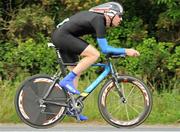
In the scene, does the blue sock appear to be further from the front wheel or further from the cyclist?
the front wheel

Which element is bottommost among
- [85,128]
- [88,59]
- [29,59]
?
[29,59]

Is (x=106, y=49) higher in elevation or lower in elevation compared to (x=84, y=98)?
higher

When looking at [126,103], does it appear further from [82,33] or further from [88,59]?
[82,33]

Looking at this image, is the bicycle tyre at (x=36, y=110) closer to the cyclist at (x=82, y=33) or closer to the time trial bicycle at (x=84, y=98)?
Answer: the time trial bicycle at (x=84, y=98)

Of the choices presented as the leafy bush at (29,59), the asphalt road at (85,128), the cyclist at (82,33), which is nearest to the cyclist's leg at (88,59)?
the cyclist at (82,33)

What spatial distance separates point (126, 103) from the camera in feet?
27.4

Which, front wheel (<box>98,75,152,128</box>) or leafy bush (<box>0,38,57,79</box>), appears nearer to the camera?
front wheel (<box>98,75,152,128</box>)

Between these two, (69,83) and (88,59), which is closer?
(88,59)

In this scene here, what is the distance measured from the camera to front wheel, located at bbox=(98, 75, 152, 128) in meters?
8.25

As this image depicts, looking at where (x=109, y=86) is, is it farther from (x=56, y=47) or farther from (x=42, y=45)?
(x=42, y=45)

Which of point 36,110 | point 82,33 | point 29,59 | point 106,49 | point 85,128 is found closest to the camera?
point 106,49

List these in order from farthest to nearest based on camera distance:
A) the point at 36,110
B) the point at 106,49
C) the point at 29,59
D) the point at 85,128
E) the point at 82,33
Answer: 1. the point at 29,59
2. the point at 85,128
3. the point at 36,110
4. the point at 82,33
5. the point at 106,49

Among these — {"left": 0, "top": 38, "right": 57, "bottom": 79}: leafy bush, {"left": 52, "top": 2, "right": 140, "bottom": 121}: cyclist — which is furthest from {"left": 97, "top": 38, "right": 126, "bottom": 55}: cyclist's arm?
{"left": 0, "top": 38, "right": 57, "bottom": 79}: leafy bush

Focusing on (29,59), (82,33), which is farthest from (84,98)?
(29,59)
